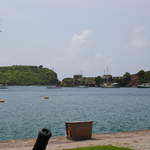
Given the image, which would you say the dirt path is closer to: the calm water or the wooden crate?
the wooden crate

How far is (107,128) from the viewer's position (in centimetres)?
3200

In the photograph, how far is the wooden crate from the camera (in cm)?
1548

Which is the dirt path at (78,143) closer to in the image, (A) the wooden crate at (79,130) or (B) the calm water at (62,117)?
(A) the wooden crate at (79,130)

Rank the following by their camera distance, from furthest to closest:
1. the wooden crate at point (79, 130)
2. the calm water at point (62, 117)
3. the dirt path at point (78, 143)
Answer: the calm water at point (62, 117)
the wooden crate at point (79, 130)
the dirt path at point (78, 143)

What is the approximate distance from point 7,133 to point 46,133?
24.3 m

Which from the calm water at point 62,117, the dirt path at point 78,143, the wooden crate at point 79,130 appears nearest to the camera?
the dirt path at point 78,143

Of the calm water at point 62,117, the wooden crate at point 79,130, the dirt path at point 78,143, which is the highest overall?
the wooden crate at point 79,130

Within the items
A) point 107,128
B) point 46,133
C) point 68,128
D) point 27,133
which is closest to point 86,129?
point 68,128

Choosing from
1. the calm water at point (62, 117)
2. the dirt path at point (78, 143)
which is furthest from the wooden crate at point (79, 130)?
the calm water at point (62, 117)

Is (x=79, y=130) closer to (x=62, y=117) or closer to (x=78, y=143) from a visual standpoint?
(x=78, y=143)

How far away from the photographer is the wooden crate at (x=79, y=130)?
15.5 meters

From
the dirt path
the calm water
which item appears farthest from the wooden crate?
the calm water

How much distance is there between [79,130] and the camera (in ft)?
51.0

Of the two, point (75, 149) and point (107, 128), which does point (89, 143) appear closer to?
point (75, 149)
